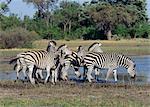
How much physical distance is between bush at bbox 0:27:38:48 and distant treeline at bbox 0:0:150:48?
18.2m

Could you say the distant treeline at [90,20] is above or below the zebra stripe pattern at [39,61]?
above

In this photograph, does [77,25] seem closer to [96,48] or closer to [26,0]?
[26,0]

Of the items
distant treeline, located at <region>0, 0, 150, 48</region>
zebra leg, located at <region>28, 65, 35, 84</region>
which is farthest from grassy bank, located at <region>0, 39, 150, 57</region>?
zebra leg, located at <region>28, 65, 35, 84</region>

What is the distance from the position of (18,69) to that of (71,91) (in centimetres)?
451

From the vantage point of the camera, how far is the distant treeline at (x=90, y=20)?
74.0 meters

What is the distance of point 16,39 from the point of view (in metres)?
50.3

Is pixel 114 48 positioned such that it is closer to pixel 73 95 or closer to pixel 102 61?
pixel 102 61

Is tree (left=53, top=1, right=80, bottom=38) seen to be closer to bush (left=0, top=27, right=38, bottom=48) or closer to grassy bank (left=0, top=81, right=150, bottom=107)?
bush (left=0, top=27, right=38, bottom=48)

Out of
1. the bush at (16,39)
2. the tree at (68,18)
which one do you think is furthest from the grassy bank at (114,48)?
the tree at (68,18)

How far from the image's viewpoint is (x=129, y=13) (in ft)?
257

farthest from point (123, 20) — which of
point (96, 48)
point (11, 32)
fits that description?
point (96, 48)

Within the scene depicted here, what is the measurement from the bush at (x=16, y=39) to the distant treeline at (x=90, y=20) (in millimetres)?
18152

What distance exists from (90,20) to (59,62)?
5941 centimetres

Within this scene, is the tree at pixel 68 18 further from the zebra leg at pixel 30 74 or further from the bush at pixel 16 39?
the zebra leg at pixel 30 74
